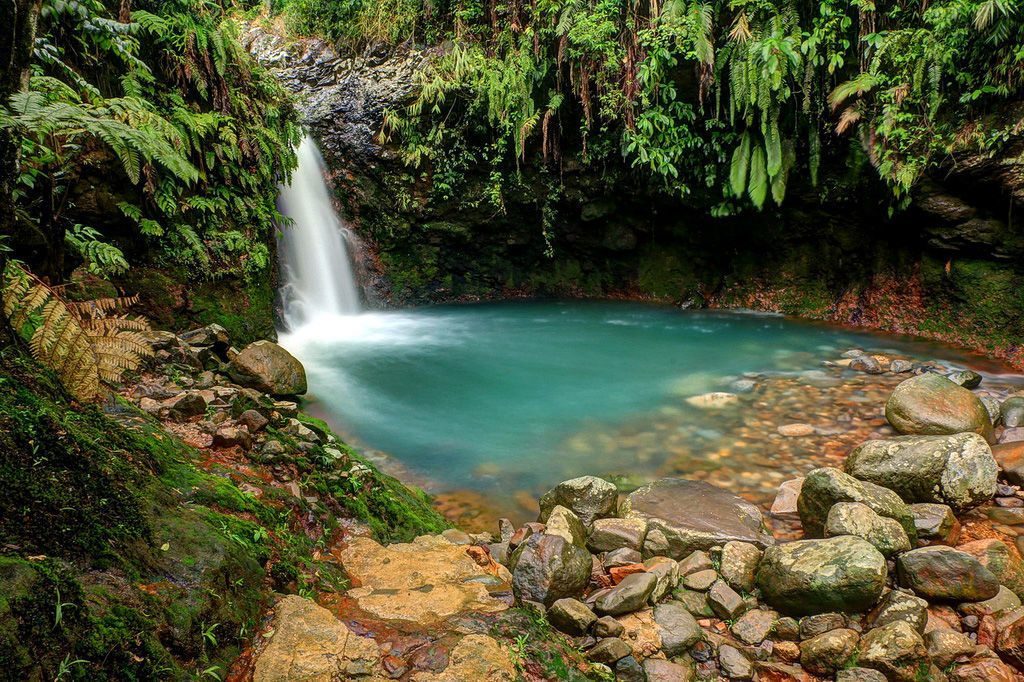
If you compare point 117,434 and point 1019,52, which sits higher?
point 1019,52

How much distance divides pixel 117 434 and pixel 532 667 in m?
1.75

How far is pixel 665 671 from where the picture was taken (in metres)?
2.35

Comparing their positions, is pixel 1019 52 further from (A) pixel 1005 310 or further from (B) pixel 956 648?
(B) pixel 956 648

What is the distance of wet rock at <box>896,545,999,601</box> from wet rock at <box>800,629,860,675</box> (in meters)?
0.56

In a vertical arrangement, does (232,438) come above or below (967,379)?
above

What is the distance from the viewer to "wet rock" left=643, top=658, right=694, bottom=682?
2.32 meters

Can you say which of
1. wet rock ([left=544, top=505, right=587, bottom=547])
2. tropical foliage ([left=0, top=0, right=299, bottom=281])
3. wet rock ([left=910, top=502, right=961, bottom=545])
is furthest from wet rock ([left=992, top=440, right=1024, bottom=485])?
tropical foliage ([left=0, top=0, right=299, bottom=281])

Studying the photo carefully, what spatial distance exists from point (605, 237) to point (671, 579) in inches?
348

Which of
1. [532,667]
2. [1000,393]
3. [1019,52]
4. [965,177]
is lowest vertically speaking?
[1000,393]

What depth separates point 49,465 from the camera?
1591 millimetres

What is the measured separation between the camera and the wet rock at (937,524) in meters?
3.29

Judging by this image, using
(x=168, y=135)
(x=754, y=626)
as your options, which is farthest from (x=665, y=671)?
(x=168, y=135)

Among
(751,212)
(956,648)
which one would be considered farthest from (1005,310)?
(956,648)

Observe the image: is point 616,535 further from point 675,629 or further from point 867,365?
point 867,365
